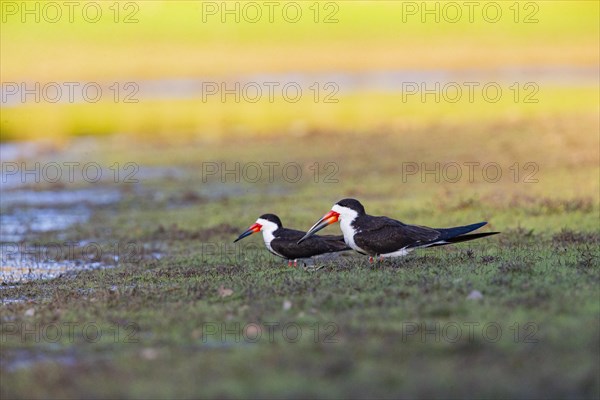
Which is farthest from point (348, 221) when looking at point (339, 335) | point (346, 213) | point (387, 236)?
point (339, 335)

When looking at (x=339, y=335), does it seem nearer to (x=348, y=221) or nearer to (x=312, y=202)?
(x=348, y=221)

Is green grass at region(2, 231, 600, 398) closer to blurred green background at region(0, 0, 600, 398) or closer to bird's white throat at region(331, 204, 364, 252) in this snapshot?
blurred green background at region(0, 0, 600, 398)

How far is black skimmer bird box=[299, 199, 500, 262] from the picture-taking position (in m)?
11.1

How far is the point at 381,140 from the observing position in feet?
90.2

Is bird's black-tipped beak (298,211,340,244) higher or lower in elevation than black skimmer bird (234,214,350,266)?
higher

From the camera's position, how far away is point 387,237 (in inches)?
438

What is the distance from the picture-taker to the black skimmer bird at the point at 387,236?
11.1 meters

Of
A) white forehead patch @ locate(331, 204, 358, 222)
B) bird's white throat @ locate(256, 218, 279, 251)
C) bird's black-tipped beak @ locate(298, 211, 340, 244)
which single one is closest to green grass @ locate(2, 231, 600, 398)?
white forehead patch @ locate(331, 204, 358, 222)

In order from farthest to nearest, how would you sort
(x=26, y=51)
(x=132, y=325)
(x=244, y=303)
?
(x=26, y=51), (x=244, y=303), (x=132, y=325)

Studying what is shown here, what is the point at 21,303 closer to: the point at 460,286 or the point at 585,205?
the point at 460,286

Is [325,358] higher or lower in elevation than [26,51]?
lower

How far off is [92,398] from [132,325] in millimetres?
1877

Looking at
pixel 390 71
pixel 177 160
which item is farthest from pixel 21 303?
pixel 390 71

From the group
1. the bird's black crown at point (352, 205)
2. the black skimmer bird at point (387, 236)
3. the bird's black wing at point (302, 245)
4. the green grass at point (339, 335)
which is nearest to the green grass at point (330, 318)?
the green grass at point (339, 335)
